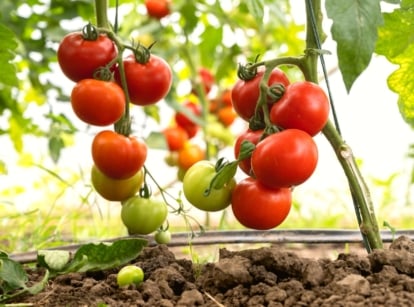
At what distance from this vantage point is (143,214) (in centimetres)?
120

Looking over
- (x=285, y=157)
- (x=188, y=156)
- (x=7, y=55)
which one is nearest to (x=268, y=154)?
(x=285, y=157)

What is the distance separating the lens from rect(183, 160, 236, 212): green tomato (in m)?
1.08

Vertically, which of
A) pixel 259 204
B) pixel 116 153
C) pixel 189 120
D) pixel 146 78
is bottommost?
pixel 259 204

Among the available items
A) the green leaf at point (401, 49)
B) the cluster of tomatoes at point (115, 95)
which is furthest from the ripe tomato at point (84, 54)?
the green leaf at point (401, 49)

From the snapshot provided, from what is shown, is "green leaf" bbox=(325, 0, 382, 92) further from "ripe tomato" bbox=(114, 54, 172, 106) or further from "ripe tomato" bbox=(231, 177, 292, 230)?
"ripe tomato" bbox=(114, 54, 172, 106)

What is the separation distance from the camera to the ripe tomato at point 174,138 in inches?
91.6

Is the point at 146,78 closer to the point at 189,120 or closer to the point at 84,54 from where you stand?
the point at 84,54

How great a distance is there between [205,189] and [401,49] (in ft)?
1.16

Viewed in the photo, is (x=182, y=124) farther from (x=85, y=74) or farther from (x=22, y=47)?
(x=85, y=74)

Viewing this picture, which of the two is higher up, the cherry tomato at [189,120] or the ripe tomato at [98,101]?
the cherry tomato at [189,120]

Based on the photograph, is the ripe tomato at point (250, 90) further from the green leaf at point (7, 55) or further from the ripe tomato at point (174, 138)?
the ripe tomato at point (174, 138)

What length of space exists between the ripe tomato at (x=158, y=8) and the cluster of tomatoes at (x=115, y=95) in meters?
1.15

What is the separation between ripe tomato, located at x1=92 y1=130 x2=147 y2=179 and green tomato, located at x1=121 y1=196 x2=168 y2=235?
6 centimetres

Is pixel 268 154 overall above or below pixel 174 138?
below
